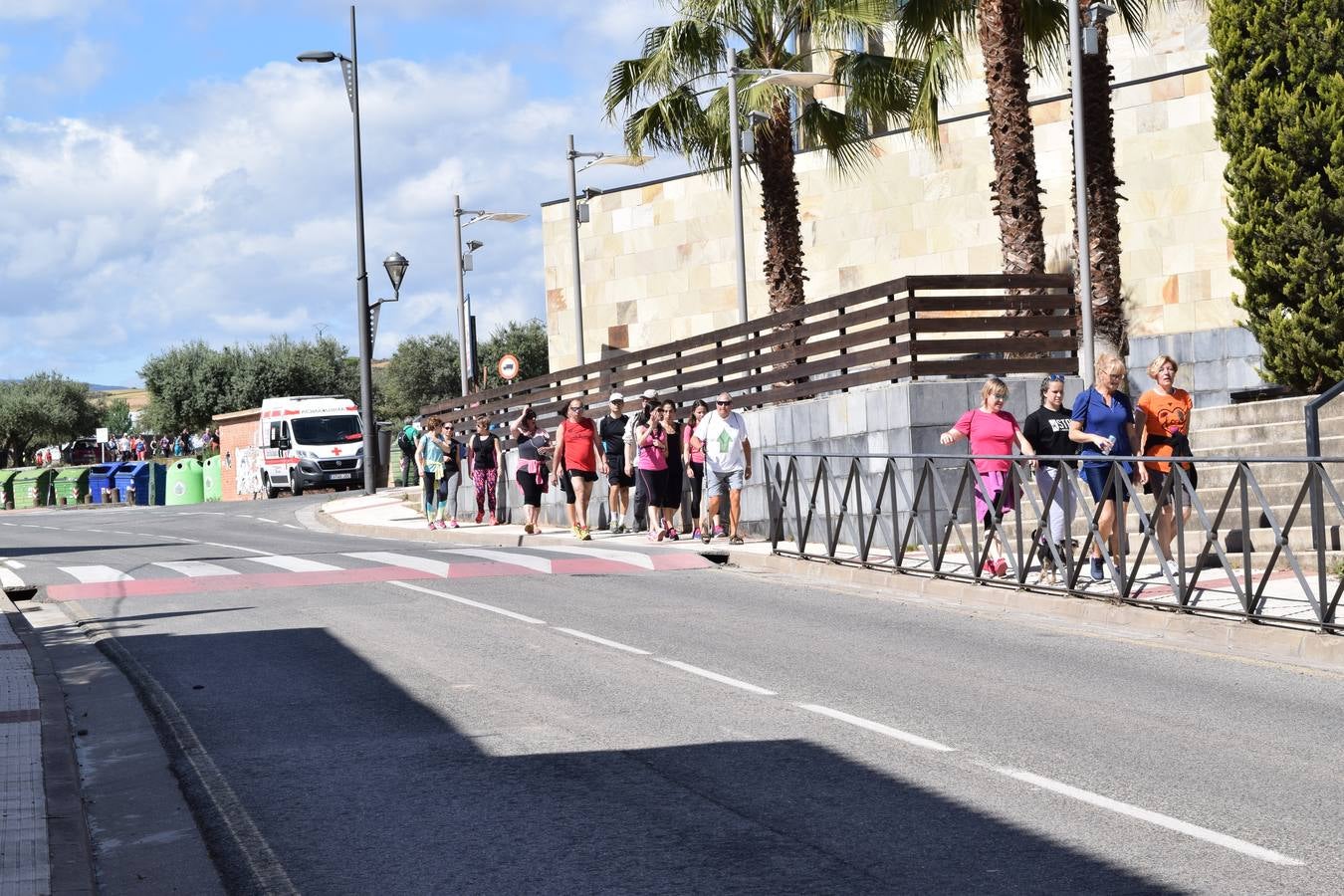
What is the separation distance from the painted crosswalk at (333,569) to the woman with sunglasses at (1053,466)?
4.64 meters

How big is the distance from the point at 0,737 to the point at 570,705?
9.16 ft

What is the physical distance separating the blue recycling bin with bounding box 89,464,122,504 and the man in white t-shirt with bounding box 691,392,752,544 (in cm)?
3805

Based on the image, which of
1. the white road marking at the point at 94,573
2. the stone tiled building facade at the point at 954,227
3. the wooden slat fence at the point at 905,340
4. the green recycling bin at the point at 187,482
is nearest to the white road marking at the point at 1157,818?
the wooden slat fence at the point at 905,340

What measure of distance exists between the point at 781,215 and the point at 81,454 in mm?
72291

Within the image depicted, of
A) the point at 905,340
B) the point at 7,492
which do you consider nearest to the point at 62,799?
the point at 905,340

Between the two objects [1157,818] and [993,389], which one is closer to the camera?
[1157,818]

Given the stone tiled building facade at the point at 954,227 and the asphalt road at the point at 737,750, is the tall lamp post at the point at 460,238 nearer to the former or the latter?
the stone tiled building facade at the point at 954,227

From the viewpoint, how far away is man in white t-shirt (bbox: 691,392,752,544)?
62.3 ft

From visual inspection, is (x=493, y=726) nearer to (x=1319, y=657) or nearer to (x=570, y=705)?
(x=570, y=705)

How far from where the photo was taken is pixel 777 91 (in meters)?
24.4

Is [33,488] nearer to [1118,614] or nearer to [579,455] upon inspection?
[579,455]

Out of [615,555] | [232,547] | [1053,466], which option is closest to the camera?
[1053,466]

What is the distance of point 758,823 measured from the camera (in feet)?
19.6

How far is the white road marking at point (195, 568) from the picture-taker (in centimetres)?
1747
